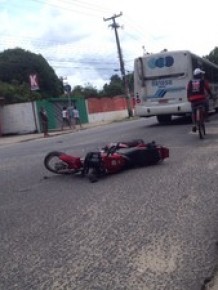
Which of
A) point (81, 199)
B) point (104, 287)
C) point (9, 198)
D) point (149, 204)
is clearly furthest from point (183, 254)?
point (9, 198)

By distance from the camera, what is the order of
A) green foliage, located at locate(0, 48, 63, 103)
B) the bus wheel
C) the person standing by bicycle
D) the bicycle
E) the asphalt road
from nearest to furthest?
the asphalt road < the bicycle < the person standing by bicycle < the bus wheel < green foliage, located at locate(0, 48, 63, 103)

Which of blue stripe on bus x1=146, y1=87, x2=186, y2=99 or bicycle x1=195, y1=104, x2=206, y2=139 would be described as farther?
blue stripe on bus x1=146, y1=87, x2=186, y2=99

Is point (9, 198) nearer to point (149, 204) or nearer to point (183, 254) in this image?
point (149, 204)

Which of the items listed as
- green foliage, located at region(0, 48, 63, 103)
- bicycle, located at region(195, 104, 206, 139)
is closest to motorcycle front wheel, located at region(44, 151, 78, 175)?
bicycle, located at region(195, 104, 206, 139)

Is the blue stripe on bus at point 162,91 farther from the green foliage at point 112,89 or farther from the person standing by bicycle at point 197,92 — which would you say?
the green foliage at point 112,89

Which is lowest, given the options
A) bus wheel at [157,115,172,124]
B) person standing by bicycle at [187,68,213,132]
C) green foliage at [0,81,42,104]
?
bus wheel at [157,115,172,124]

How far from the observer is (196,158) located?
9.72m

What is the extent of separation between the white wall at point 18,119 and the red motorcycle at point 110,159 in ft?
94.3

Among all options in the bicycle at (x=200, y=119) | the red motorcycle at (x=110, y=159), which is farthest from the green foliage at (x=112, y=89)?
the red motorcycle at (x=110, y=159)

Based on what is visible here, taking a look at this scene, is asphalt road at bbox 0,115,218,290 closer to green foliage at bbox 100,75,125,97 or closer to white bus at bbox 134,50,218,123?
white bus at bbox 134,50,218,123

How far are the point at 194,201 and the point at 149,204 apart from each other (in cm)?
55

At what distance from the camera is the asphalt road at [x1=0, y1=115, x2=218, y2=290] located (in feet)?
13.3

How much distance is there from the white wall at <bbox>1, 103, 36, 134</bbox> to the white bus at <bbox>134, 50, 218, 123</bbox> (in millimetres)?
17999

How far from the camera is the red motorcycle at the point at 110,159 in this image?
8.27 metres
